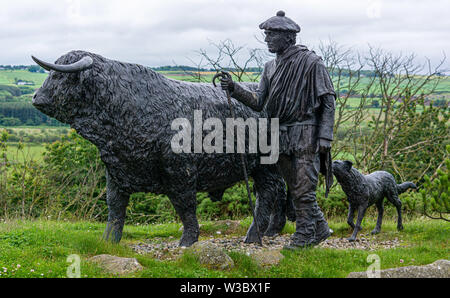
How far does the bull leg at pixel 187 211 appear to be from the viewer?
630 cm

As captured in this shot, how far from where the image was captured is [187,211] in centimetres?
640

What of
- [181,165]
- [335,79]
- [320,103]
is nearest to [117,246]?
[181,165]

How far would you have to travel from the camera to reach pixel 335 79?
12602 millimetres

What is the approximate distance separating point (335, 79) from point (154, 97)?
24.6 ft

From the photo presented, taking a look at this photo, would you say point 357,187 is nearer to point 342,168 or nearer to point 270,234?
point 342,168

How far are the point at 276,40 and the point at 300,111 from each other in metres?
0.91

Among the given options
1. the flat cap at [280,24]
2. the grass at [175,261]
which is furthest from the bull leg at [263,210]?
the flat cap at [280,24]

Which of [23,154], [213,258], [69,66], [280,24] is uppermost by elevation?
[280,24]

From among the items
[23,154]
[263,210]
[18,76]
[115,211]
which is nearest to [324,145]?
[263,210]

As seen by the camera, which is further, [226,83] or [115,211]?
[115,211]

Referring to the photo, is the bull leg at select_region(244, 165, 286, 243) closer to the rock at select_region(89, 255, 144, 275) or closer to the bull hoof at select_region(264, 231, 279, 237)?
the bull hoof at select_region(264, 231, 279, 237)

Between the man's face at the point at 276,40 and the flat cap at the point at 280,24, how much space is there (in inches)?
2.6

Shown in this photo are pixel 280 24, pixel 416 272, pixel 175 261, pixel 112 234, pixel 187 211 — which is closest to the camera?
pixel 416 272

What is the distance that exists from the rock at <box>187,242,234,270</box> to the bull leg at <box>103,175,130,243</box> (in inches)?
57.1
